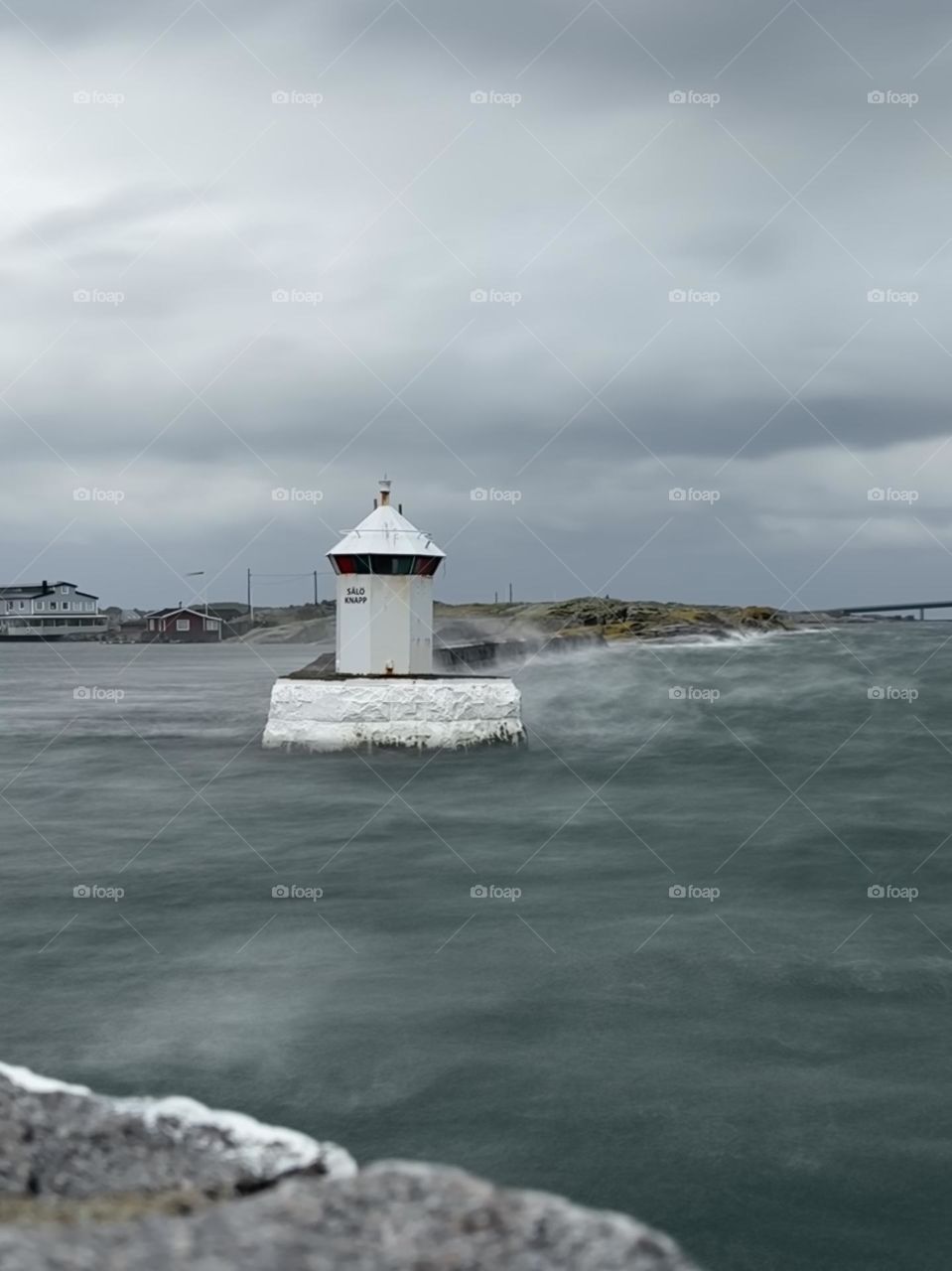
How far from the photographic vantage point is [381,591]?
3006 centimetres

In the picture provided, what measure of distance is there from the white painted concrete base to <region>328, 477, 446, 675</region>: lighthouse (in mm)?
954

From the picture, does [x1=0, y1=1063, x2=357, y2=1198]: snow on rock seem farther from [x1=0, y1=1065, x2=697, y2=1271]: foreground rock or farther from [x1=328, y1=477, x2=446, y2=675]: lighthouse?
[x1=328, y1=477, x2=446, y2=675]: lighthouse

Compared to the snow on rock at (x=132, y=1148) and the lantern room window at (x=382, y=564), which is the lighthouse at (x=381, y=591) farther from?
the snow on rock at (x=132, y=1148)

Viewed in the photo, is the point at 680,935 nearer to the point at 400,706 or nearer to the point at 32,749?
the point at 400,706

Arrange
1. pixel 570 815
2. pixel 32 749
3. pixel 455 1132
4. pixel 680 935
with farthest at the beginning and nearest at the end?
pixel 32 749 → pixel 570 815 → pixel 680 935 → pixel 455 1132

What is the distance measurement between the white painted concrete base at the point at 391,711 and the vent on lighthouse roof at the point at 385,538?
3.53m

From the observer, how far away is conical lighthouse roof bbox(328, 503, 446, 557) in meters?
29.8

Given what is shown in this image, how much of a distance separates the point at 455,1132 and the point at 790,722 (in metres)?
43.3

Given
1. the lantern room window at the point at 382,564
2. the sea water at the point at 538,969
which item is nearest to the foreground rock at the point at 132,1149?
the sea water at the point at 538,969

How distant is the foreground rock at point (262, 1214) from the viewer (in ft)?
9.37

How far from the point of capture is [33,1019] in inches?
462

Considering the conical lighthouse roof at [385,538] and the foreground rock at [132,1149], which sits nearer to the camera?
the foreground rock at [132,1149]

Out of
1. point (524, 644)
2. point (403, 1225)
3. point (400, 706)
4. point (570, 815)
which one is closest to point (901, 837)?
point (570, 815)

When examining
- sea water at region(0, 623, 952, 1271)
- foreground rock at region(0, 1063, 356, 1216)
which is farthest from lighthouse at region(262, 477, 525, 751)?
foreground rock at region(0, 1063, 356, 1216)
